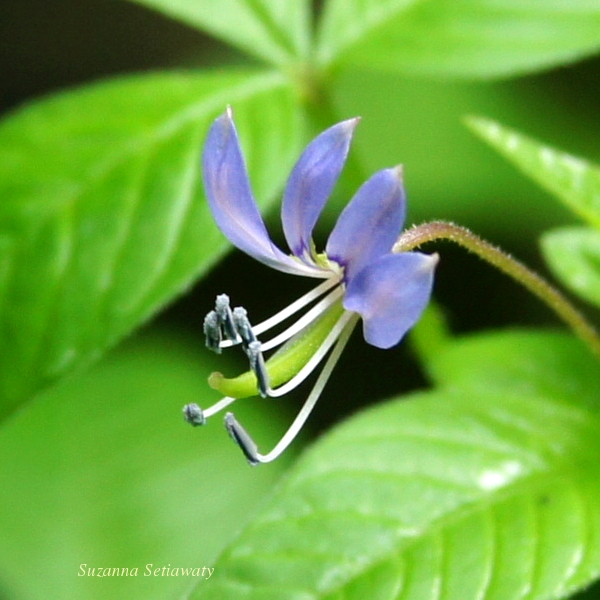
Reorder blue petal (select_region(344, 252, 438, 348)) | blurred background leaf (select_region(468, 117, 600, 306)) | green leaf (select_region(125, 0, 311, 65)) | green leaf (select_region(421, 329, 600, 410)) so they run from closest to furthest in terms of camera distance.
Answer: blue petal (select_region(344, 252, 438, 348)) → blurred background leaf (select_region(468, 117, 600, 306)) → green leaf (select_region(421, 329, 600, 410)) → green leaf (select_region(125, 0, 311, 65))

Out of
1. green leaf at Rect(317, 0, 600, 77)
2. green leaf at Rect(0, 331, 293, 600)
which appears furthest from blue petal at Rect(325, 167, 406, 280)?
green leaf at Rect(0, 331, 293, 600)

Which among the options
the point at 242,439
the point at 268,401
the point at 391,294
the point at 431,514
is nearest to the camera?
the point at 391,294

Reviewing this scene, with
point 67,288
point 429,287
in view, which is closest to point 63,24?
point 67,288

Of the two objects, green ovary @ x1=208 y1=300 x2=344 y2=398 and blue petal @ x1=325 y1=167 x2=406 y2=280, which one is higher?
blue petal @ x1=325 y1=167 x2=406 y2=280

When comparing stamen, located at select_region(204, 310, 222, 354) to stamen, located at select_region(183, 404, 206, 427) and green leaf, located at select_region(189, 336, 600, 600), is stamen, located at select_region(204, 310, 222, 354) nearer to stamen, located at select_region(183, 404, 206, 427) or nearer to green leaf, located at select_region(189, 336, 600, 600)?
stamen, located at select_region(183, 404, 206, 427)

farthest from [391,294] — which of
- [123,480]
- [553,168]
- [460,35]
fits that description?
[123,480]

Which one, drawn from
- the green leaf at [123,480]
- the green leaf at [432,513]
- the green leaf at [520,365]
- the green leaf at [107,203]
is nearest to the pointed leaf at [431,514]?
the green leaf at [432,513]

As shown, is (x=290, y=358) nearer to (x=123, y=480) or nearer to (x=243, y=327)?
(x=243, y=327)

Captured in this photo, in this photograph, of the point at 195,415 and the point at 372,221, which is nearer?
the point at 372,221
